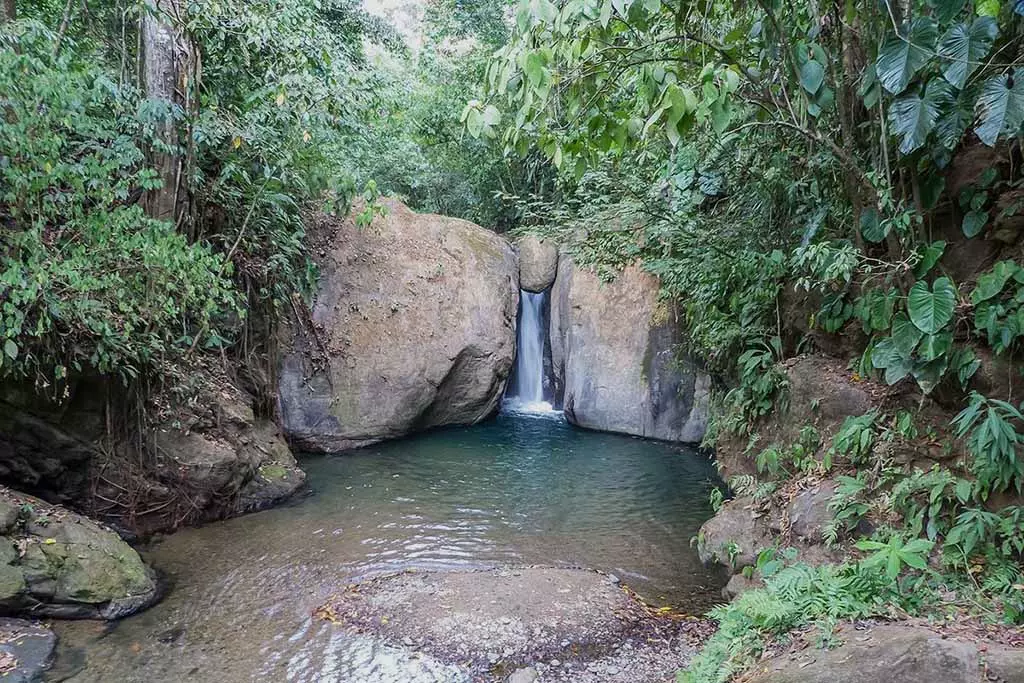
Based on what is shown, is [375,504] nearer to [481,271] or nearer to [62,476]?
[62,476]

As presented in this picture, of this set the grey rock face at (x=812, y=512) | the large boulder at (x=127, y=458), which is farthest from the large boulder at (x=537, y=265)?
the grey rock face at (x=812, y=512)

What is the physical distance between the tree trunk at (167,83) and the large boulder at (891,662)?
224 inches

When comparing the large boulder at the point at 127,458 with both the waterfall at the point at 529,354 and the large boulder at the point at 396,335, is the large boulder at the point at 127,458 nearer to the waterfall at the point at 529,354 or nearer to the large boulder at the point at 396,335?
the large boulder at the point at 396,335

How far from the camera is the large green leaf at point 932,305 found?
12.0 ft

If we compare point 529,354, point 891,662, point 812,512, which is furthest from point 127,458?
point 529,354

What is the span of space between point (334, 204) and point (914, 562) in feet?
20.0

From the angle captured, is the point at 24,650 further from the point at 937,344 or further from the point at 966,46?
the point at 966,46

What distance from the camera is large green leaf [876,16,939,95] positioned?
10.7 feet

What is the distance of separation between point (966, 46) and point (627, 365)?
618cm

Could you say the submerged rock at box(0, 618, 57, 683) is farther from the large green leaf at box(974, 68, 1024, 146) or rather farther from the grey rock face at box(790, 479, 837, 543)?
the large green leaf at box(974, 68, 1024, 146)

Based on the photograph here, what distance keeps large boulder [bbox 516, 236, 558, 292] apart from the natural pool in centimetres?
297

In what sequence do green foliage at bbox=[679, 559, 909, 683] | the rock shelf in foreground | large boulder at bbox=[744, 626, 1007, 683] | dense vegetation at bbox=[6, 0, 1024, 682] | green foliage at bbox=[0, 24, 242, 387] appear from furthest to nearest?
green foliage at bbox=[0, 24, 242, 387] → the rock shelf in foreground → dense vegetation at bbox=[6, 0, 1024, 682] → green foliage at bbox=[679, 559, 909, 683] → large boulder at bbox=[744, 626, 1007, 683]

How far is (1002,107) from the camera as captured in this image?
3.04m

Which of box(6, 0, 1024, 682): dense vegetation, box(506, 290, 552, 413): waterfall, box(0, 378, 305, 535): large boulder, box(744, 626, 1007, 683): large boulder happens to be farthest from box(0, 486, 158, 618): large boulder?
box(506, 290, 552, 413): waterfall
